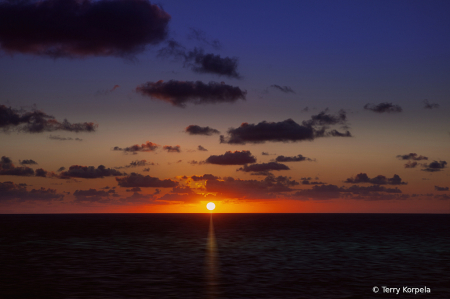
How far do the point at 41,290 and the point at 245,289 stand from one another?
14.0m

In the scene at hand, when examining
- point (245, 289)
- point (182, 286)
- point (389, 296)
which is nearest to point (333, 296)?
point (389, 296)

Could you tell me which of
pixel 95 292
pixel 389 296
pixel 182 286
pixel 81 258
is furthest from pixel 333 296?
pixel 81 258

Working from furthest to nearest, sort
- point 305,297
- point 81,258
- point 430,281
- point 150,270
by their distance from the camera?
point 81,258
point 150,270
point 430,281
point 305,297

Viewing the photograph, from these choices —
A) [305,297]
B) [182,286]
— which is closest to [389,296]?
[305,297]

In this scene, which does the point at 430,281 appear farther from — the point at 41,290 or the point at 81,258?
the point at 81,258

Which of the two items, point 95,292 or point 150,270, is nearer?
point 95,292

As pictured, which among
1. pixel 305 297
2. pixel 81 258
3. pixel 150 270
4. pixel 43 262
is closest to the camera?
pixel 305 297

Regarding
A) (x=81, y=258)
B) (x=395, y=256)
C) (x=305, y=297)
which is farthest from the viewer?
(x=395, y=256)

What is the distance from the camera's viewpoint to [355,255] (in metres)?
50.2

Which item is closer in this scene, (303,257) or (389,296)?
(389,296)

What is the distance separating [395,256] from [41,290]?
3994 cm

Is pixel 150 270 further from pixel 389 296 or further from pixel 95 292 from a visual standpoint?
pixel 389 296

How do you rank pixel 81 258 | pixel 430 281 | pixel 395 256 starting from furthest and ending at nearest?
pixel 395 256, pixel 81 258, pixel 430 281

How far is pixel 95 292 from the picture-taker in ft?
89.0
